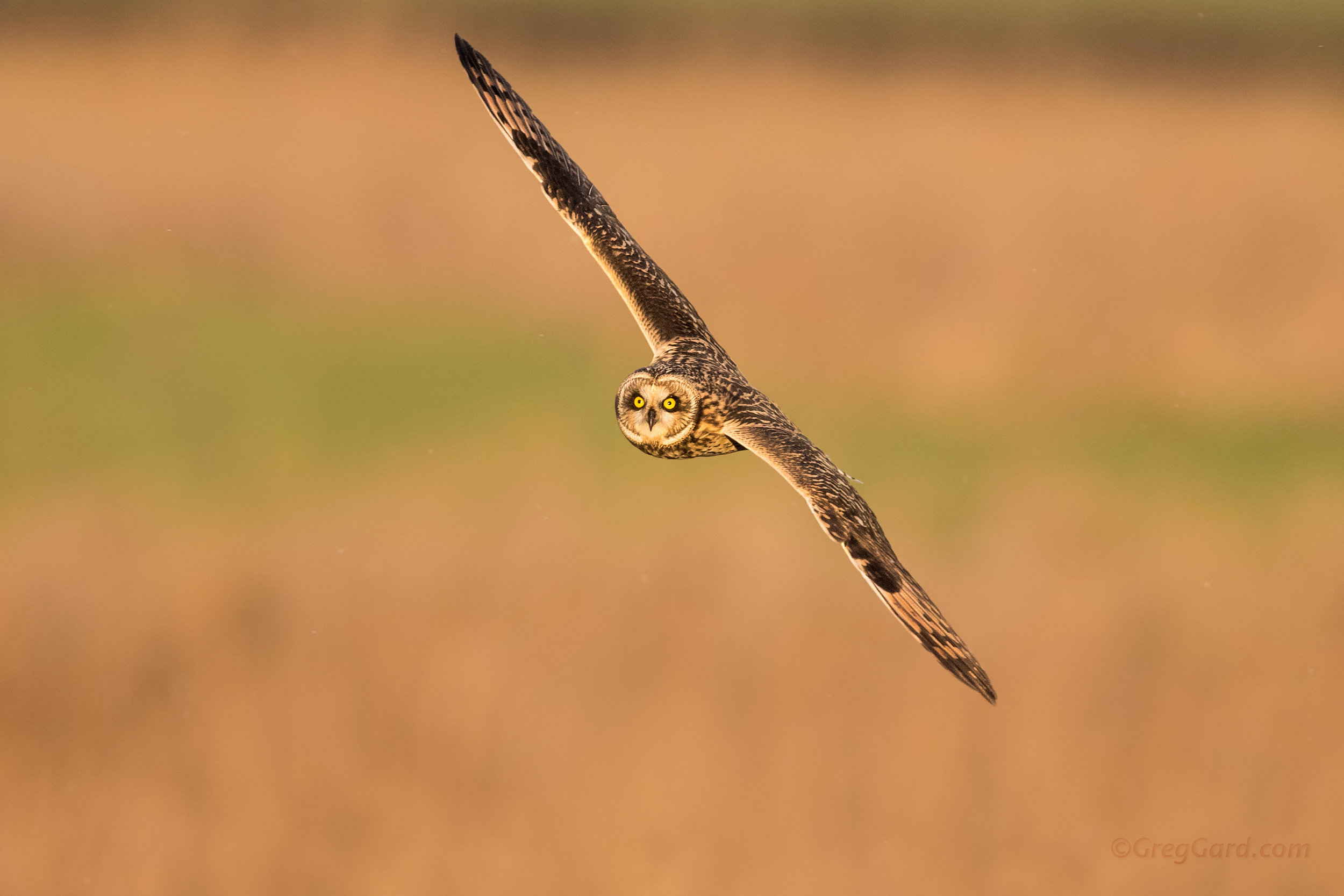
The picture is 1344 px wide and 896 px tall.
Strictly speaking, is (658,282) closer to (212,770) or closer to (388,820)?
(388,820)

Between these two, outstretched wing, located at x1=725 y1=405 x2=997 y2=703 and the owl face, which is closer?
outstretched wing, located at x1=725 y1=405 x2=997 y2=703

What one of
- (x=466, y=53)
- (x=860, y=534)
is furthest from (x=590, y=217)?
(x=860, y=534)

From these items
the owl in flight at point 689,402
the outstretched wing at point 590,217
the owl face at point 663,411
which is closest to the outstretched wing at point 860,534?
the owl in flight at point 689,402

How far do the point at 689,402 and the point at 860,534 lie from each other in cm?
127

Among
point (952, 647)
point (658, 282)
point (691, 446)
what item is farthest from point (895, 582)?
point (658, 282)

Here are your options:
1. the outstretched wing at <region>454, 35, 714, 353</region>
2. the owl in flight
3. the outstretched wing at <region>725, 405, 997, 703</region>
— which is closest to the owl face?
the owl in flight

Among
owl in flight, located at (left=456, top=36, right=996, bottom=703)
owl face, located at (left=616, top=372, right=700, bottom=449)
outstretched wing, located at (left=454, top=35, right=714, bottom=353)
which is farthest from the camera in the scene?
outstretched wing, located at (left=454, top=35, right=714, bottom=353)

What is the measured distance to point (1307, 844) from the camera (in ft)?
47.4

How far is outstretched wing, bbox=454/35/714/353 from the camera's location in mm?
6887

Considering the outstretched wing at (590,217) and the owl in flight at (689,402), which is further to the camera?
the outstretched wing at (590,217)

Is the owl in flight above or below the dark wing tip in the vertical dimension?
below

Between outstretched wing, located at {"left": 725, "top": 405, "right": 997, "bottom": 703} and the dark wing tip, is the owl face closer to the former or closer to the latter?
outstretched wing, located at {"left": 725, "top": 405, "right": 997, "bottom": 703}

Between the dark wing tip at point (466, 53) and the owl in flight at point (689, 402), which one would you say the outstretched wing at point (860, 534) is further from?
the dark wing tip at point (466, 53)

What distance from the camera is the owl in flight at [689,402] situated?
15.7ft
